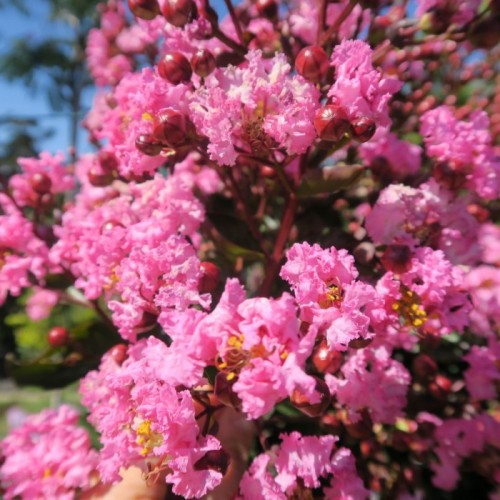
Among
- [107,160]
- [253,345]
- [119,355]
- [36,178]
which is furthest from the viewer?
[36,178]

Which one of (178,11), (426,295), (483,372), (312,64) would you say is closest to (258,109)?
(312,64)

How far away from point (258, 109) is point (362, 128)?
0.13 metres

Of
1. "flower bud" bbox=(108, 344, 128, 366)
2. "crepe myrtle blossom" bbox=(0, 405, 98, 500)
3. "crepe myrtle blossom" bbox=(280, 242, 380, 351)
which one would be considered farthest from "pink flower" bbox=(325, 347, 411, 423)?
"crepe myrtle blossom" bbox=(0, 405, 98, 500)

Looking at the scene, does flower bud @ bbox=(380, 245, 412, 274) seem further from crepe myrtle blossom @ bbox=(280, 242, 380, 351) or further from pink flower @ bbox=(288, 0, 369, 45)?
pink flower @ bbox=(288, 0, 369, 45)

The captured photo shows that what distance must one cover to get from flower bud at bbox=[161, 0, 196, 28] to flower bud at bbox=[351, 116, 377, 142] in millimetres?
310

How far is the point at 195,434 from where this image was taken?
0.59 m

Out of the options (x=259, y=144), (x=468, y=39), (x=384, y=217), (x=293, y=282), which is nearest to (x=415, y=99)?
(x=468, y=39)

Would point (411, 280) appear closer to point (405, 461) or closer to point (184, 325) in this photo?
point (184, 325)

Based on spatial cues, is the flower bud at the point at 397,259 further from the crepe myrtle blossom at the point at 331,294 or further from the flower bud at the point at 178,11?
the flower bud at the point at 178,11

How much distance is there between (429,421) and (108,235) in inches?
25.0

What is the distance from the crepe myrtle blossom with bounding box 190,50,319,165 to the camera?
2.10 ft

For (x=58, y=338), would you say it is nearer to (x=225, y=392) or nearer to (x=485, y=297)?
(x=225, y=392)

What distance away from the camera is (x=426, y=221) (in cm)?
76

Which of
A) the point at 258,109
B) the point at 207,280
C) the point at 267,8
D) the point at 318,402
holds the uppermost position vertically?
the point at 267,8
